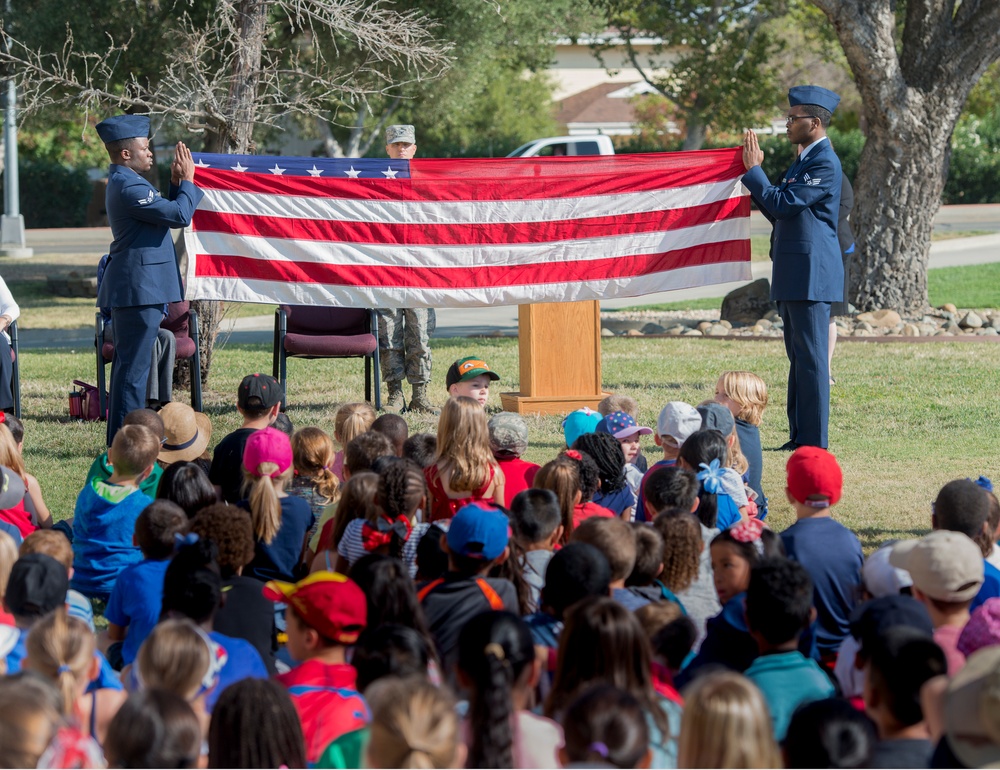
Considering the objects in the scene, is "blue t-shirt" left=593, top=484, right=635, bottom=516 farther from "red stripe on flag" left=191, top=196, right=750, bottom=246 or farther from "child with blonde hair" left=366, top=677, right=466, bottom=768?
"red stripe on flag" left=191, top=196, right=750, bottom=246

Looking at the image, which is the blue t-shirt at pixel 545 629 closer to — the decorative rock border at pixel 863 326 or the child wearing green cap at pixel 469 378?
the child wearing green cap at pixel 469 378

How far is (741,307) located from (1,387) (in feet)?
29.8

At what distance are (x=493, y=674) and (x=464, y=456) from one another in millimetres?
2195

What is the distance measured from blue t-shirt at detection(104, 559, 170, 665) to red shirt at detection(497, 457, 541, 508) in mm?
1704

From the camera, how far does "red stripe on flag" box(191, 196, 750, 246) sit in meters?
8.48

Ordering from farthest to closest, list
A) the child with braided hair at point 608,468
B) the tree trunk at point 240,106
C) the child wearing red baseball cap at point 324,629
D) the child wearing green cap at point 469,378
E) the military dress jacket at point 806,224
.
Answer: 1. the tree trunk at point 240,106
2. the military dress jacket at point 806,224
3. the child wearing green cap at point 469,378
4. the child with braided hair at point 608,468
5. the child wearing red baseball cap at point 324,629

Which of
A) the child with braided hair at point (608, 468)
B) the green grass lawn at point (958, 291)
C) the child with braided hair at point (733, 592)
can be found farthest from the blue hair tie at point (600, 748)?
the green grass lawn at point (958, 291)

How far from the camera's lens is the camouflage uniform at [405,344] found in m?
9.51

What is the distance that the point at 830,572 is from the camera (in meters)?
4.35

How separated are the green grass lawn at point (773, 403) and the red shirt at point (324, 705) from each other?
136 inches

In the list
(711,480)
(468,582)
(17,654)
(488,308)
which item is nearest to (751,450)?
(711,480)

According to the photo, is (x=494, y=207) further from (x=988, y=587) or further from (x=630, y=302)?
(x=630, y=302)

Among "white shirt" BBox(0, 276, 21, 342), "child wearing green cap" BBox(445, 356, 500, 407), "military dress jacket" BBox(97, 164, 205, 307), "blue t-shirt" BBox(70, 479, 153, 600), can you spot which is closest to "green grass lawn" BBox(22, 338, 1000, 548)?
"child wearing green cap" BBox(445, 356, 500, 407)

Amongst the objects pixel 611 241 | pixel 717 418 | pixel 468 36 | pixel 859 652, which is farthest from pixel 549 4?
pixel 859 652
